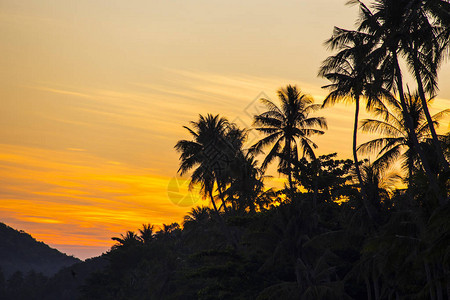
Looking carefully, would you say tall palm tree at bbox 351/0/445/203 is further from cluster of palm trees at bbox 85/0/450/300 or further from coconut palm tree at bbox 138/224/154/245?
coconut palm tree at bbox 138/224/154/245

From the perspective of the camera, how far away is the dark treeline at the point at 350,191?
2228cm

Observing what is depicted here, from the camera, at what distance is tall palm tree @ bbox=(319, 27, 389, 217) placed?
80.4ft

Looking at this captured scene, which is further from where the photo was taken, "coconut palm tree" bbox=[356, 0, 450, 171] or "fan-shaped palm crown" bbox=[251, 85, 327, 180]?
"fan-shaped palm crown" bbox=[251, 85, 327, 180]

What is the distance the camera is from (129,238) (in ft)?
307

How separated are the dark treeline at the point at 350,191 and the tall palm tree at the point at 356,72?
0.25ft

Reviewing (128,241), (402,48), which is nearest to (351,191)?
(402,48)

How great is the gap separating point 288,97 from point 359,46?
17.9 meters

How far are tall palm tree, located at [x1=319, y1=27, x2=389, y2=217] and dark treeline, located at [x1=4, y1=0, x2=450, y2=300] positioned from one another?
8 cm

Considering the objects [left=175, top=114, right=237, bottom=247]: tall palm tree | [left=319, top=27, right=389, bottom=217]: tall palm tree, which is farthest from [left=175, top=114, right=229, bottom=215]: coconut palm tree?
[left=319, top=27, right=389, bottom=217]: tall palm tree

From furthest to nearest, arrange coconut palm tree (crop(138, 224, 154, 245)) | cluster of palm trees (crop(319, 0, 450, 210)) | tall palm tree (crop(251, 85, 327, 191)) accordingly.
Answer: coconut palm tree (crop(138, 224, 154, 245))
tall palm tree (crop(251, 85, 327, 191))
cluster of palm trees (crop(319, 0, 450, 210))

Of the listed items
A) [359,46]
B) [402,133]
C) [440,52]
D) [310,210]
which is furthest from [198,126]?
[440,52]

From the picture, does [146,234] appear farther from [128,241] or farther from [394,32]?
[394,32]

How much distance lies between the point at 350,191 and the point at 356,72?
7.97 m

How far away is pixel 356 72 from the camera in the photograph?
2994cm
